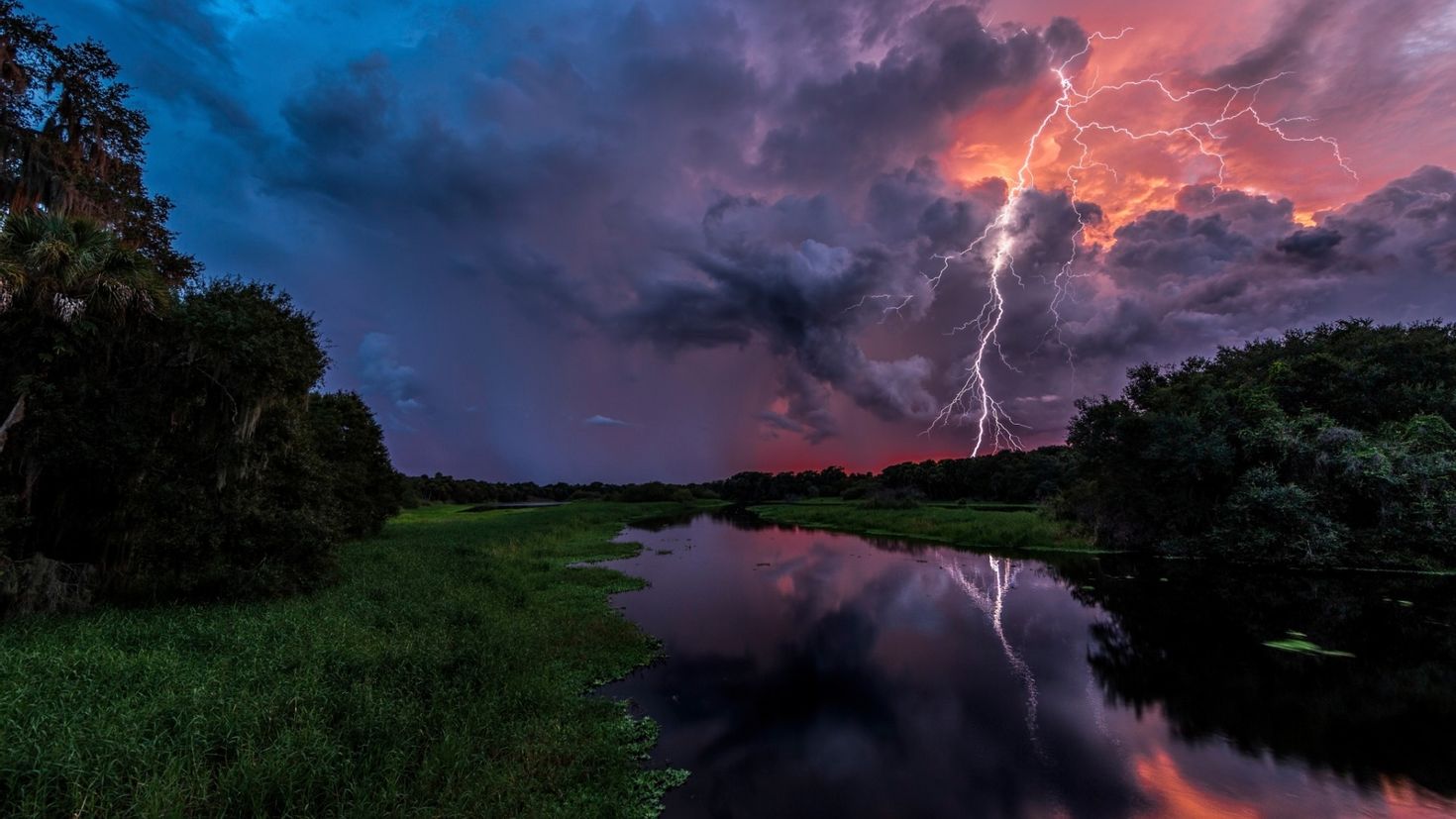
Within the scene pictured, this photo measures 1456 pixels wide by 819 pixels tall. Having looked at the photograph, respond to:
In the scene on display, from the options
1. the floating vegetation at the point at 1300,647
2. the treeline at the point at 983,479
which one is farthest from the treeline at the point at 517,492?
the floating vegetation at the point at 1300,647

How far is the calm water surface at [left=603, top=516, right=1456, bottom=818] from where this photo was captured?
390 inches

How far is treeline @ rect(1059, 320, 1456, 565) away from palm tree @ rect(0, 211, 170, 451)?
51.7 m

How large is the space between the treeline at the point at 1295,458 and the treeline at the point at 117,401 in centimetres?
4896

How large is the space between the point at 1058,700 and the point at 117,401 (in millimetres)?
27361

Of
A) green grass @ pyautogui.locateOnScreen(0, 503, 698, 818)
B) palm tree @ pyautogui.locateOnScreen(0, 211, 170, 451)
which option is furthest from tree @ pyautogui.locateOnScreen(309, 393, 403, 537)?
green grass @ pyautogui.locateOnScreen(0, 503, 698, 818)

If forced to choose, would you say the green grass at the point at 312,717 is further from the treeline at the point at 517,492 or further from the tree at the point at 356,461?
the treeline at the point at 517,492

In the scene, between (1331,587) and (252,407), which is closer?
(252,407)

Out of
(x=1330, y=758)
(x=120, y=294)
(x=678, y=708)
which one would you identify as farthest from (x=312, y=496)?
(x=1330, y=758)

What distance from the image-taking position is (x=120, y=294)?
1394 cm

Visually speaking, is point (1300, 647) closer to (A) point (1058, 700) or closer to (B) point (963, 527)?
(A) point (1058, 700)

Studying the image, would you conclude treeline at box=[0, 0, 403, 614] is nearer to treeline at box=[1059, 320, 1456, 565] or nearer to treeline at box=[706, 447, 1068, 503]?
treeline at box=[1059, 320, 1456, 565]

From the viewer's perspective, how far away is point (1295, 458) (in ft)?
108

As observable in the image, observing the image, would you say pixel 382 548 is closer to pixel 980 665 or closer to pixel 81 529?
pixel 81 529

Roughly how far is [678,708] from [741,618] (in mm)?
9774
